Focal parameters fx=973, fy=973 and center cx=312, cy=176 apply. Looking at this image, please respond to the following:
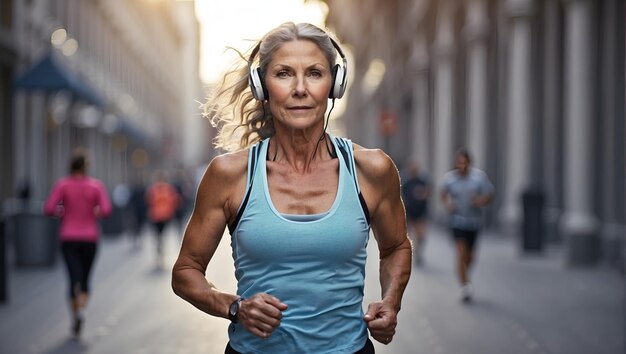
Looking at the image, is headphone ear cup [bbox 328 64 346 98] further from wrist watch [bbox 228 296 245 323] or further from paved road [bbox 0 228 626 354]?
paved road [bbox 0 228 626 354]

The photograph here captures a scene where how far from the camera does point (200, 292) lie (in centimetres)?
284

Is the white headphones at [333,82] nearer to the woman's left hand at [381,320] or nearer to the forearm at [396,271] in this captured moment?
the forearm at [396,271]

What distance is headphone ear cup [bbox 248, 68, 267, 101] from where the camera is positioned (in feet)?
9.36

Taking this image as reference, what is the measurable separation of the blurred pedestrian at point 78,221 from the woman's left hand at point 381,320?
22.3ft

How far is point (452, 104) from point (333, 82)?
2752cm

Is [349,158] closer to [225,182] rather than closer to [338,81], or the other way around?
[338,81]

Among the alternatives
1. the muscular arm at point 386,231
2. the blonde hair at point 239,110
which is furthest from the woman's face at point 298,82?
the muscular arm at point 386,231

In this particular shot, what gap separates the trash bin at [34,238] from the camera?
51.7ft

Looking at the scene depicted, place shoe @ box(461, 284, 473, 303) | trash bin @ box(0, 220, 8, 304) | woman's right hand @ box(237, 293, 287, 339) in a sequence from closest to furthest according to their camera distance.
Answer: woman's right hand @ box(237, 293, 287, 339) → trash bin @ box(0, 220, 8, 304) → shoe @ box(461, 284, 473, 303)

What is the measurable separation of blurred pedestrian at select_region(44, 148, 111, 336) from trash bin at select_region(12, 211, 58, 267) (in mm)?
6280

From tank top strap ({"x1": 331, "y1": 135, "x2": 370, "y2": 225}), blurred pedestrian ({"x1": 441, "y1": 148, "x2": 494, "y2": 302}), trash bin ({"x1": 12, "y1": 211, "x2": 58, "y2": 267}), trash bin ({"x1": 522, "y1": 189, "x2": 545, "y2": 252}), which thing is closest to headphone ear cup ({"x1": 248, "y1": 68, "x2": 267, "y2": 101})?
tank top strap ({"x1": 331, "y1": 135, "x2": 370, "y2": 225})

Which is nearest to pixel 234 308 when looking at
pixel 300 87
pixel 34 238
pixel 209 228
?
pixel 209 228

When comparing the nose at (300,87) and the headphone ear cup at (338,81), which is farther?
the headphone ear cup at (338,81)

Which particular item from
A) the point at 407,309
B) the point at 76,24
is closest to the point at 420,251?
the point at 407,309
